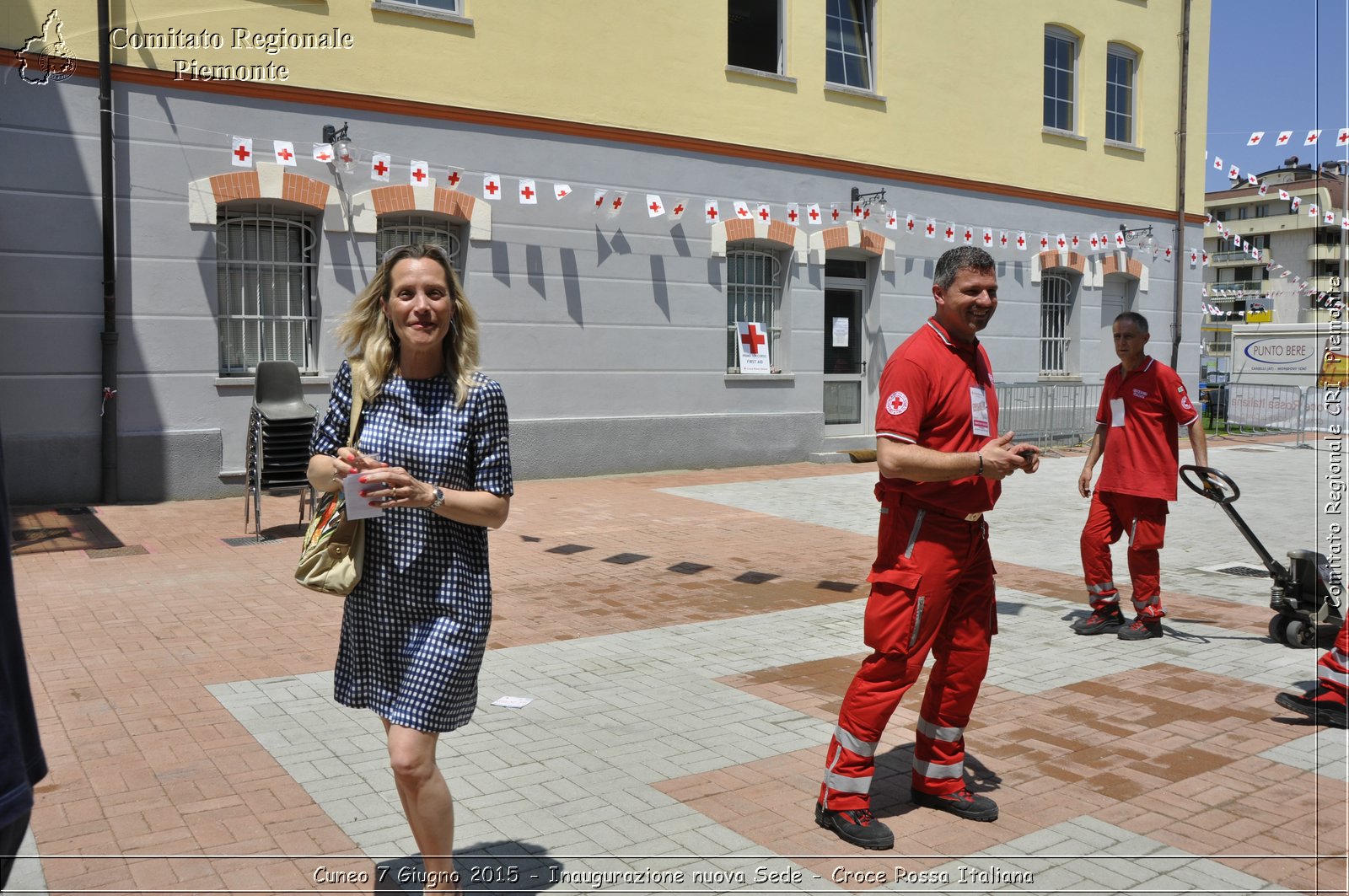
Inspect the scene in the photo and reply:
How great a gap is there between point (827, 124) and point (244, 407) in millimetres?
9332

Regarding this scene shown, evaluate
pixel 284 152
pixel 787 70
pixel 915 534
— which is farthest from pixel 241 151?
pixel 915 534

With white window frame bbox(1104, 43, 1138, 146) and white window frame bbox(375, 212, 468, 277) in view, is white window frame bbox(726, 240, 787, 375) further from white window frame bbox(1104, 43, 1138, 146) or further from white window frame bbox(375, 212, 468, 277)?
white window frame bbox(1104, 43, 1138, 146)

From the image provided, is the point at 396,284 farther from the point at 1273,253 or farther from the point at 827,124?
the point at 1273,253

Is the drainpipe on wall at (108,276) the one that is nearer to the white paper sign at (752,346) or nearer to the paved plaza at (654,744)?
the paved plaza at (654,744)

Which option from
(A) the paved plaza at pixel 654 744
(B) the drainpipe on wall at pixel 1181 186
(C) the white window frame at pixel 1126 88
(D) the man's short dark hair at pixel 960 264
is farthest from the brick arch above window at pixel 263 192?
(B) the drainpipe on wall at pixel 1181 186

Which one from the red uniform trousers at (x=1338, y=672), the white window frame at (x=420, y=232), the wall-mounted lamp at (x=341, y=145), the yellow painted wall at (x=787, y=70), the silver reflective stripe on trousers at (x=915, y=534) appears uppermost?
the yellow painted wall at (x=787, y=70)

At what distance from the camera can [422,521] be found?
326 cm

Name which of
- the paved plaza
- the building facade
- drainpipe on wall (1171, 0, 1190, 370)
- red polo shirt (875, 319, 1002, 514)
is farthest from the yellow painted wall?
red polo shirt (875, 319, 1002, 514)

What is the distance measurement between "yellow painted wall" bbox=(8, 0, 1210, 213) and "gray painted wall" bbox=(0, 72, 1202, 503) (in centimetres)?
47

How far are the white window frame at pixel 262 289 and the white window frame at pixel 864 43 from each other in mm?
8271

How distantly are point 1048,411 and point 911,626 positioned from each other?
17.1 metres

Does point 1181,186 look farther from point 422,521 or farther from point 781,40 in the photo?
point 422,521

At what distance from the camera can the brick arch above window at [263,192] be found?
11797 mm

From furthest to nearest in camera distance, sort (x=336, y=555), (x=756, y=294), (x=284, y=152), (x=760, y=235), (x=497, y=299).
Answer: (x=756, y=294)
(x=760, y=235)
(x=497, y=299)
(x=284, y=152)
(x=336, y=555)
